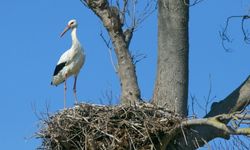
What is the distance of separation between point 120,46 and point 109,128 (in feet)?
5.37

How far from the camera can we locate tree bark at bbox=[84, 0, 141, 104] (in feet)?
32.5

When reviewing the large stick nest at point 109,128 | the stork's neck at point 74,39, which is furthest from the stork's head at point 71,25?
the large stick nest at point 109,128

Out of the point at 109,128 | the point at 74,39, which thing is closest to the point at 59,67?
the point at 74,39

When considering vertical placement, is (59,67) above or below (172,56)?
above

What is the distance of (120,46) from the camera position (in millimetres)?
10188

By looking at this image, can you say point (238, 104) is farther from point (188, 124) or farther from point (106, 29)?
point (106, 29)

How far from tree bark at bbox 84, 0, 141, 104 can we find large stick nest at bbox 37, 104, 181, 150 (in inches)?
32.2

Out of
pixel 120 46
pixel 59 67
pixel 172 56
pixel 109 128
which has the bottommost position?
pixel 109 128

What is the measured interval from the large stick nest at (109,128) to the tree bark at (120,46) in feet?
2.68

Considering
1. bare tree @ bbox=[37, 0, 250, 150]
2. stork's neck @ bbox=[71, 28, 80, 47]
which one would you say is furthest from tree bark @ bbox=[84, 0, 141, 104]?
stork's neck @ bbox=[71, 28, 80, 47]

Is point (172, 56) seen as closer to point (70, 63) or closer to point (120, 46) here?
point (120, 46)

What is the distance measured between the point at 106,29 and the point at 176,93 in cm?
146

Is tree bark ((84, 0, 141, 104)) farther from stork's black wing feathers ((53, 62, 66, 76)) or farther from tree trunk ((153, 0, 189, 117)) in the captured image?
stork's black wing feathers ((53, 62, 66, 76))

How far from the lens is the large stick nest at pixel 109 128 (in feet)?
28.8
